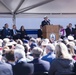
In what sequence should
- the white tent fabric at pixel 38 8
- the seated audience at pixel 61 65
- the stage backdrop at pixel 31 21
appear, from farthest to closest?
the stage backdrop at pixel 31 21
the white tent fabric at pixel 38 8
the seated audience at pixel 61 65

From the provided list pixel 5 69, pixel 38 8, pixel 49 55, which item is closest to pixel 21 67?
pixel 5 69

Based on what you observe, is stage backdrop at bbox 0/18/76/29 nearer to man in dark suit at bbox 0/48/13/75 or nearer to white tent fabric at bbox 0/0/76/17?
white tent fabric at bbox 0/0/76/17

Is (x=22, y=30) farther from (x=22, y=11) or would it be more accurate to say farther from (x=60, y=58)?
(x=60, y=58)

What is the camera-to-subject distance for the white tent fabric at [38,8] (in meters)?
20.4

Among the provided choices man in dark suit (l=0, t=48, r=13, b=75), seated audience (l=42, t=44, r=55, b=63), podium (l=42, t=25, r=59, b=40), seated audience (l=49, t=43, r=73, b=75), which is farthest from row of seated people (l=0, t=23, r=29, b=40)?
man in dark suit (l=0, t=48, r=13, b=75)

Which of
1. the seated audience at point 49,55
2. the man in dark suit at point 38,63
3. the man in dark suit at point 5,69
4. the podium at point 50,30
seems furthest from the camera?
the podium at point 50,30

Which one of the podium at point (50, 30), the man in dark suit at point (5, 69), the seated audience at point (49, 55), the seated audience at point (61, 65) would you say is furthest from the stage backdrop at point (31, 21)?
the man in dark suit at point (5, 69)

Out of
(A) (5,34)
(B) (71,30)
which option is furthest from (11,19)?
(B) (71,30)

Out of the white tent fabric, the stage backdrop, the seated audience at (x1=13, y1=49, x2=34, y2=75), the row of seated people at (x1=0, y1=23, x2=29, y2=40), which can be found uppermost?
the white tent fabric

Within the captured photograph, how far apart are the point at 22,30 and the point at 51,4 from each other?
267cm

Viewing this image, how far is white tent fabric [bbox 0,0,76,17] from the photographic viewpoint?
20.4 m

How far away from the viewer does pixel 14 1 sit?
20.0m

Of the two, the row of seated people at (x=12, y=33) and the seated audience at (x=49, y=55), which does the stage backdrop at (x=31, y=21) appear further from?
the seated audience at (x=49, y=55)

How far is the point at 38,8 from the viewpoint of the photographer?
21250 mm
